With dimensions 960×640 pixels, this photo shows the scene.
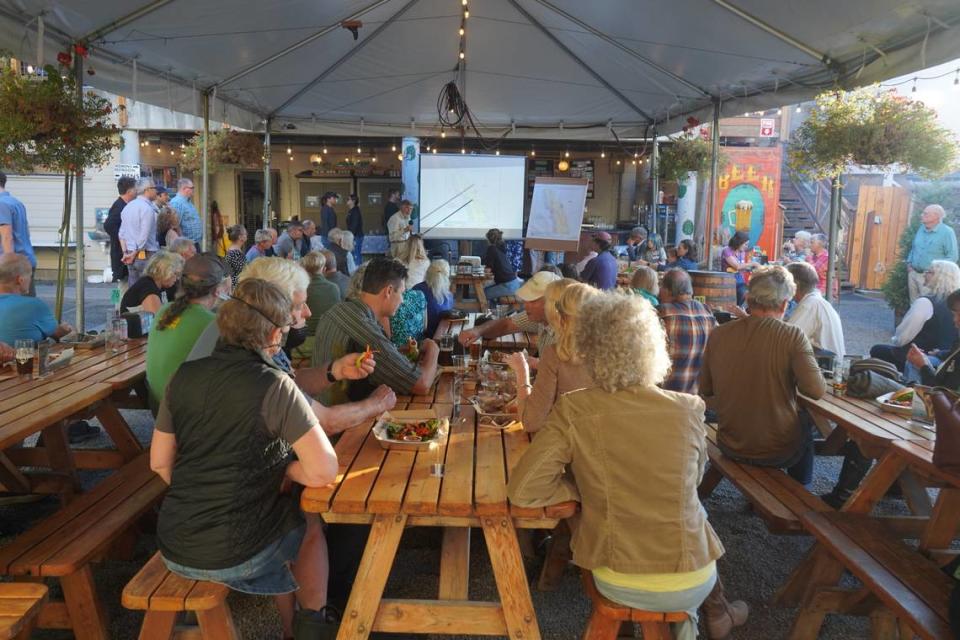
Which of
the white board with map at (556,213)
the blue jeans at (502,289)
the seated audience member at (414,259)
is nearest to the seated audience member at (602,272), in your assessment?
the white board with map at (556,213)

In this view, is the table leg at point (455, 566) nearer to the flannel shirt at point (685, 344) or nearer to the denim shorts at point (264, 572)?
the denim shorts at point (264, 572)

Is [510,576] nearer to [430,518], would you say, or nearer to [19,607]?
[430,518]

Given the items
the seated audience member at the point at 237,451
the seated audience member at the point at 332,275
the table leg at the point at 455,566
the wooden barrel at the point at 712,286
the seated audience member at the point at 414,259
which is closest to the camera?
the seated audience member at the point at 237,451

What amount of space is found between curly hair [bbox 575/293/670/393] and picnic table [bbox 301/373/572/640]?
0.46 metres

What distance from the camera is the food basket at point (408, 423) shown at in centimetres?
235

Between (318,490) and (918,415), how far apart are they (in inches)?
99.0

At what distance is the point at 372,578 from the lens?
2062 millimetres

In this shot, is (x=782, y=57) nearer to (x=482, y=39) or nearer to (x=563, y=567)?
(x=482, y=39)

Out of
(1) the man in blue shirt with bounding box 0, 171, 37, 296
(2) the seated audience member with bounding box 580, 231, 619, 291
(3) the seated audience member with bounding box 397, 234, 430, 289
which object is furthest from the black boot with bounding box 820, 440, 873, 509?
(1) the man in blue shirt with bounding box 0, 171, 37, 296

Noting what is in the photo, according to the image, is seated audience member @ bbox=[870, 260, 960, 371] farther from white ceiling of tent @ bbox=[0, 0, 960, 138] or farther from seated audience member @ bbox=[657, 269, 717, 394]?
seated audience member @ bbox=[657, 269, 717, 394]

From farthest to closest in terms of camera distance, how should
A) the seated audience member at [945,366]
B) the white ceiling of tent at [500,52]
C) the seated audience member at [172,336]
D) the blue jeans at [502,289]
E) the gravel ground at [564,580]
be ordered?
the blue jeans at [502,289]
the white ceiling of tent at [500,52]
the seated audience member at [945,366]
the seated audience member at [172,336]
the gravel ground at [564,580]

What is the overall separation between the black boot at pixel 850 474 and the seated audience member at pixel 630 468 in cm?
230

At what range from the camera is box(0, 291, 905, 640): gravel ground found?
8.73 feet

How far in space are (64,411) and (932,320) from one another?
18.8ft
